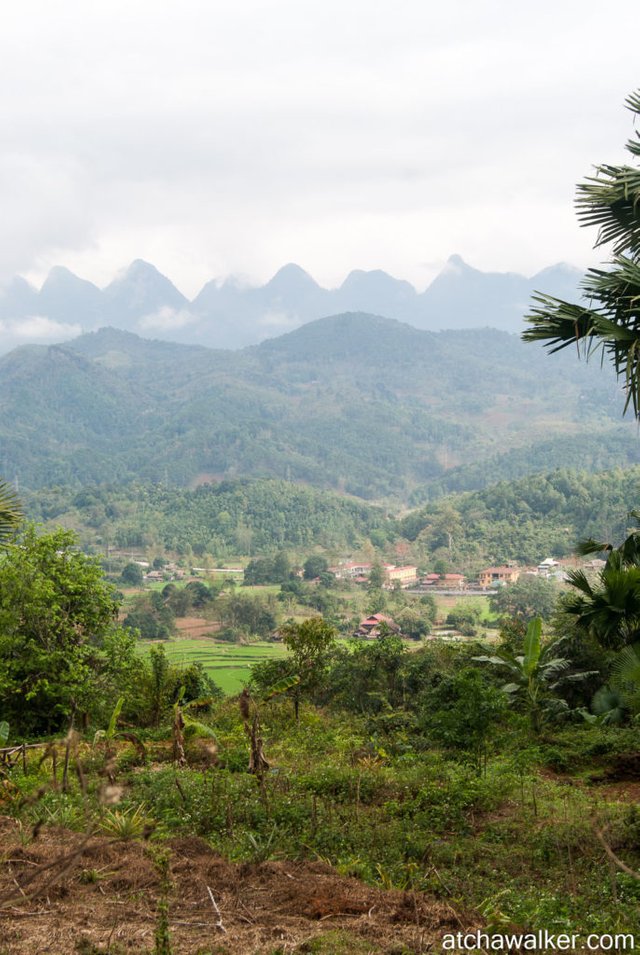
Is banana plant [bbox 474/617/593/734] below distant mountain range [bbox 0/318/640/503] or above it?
below

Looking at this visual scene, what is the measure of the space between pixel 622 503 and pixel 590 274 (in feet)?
199

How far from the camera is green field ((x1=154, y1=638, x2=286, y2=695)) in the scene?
102 feet

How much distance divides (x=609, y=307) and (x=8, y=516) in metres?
8.02

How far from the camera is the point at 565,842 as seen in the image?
19.7ft

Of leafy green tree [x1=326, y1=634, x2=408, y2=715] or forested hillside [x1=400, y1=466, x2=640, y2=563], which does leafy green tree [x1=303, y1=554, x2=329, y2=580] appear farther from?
leafy green tree [x1=326, y1=634, x2=408, y2=715]

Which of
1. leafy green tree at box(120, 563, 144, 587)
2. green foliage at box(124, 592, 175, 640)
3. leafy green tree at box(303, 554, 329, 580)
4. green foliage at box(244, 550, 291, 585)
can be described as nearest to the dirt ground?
green foliage at box(124, 592, 175, 640)

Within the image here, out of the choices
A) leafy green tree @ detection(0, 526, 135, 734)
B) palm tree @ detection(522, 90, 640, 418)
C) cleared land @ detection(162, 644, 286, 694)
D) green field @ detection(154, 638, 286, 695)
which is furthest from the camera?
green field @ detection(154, 638, 286, 695)

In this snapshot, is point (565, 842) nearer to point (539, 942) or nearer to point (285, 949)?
point (539, 942)

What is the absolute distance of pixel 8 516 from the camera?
423 inches

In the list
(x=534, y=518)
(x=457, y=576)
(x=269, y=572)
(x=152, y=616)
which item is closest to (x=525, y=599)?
(x=152, y=616)

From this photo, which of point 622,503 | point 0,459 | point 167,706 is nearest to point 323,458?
point 0,459

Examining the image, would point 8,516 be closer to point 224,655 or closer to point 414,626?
point 224,655

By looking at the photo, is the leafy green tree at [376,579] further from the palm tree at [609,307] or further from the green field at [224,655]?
the palm tree at [609,307]

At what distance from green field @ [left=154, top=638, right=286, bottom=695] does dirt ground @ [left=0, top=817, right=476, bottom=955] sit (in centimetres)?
2328
